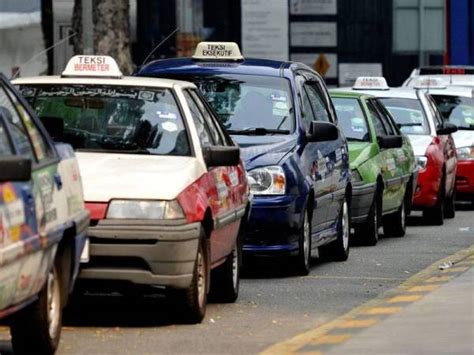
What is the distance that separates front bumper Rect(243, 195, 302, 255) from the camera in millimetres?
14203

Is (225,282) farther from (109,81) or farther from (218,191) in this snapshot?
(109,81)

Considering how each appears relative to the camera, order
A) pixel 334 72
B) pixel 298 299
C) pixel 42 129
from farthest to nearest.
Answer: pixel 334 72
pixel 298 299
pixel 42 129

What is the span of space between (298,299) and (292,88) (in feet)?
8.49

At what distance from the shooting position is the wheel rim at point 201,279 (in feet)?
37.2

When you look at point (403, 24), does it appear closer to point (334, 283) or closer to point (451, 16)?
point (451, 16)

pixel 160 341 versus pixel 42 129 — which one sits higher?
pixel 42 129

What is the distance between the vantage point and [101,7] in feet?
83.5

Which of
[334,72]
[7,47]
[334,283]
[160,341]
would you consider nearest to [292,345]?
[160,341]

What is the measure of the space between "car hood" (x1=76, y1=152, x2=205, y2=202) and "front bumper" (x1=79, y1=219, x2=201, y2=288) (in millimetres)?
185

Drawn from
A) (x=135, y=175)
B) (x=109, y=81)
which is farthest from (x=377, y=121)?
(x=135, y=175)

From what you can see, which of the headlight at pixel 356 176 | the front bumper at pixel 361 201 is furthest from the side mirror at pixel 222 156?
the headlight at pixel 356 176

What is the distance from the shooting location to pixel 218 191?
1196 centimetres

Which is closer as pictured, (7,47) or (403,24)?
(7,47)

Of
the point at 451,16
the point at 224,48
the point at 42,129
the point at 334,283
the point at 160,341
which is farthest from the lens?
the point at 451,16
